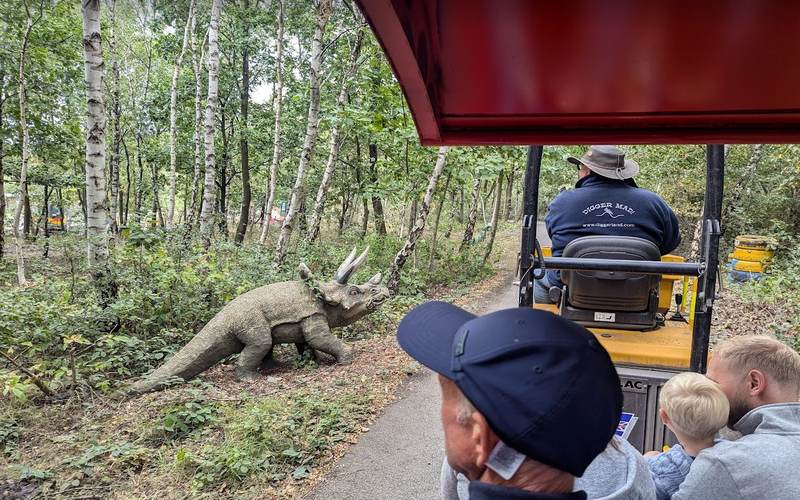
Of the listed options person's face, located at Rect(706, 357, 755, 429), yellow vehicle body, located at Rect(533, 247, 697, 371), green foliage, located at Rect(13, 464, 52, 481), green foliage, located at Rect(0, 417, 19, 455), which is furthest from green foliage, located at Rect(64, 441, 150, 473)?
person's face, located at Rect(706, 357, 755, 429)

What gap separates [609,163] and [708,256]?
2.59 feet

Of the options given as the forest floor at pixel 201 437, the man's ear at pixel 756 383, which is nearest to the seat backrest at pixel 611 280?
the man's ear at pixel 756 383

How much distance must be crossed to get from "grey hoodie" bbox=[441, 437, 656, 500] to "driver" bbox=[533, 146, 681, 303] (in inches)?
73.3

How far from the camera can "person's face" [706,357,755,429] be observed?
1.92 metres

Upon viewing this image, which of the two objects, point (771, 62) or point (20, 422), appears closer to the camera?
point (771, 62)

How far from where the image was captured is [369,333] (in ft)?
27.1

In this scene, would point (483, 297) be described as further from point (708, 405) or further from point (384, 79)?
point (708, 405)

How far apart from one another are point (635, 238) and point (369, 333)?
594 cm

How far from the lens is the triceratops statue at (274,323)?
607cm

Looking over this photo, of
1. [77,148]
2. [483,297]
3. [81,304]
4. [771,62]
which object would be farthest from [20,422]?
[77,148]

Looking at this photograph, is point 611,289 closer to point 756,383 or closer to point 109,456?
point 756,383

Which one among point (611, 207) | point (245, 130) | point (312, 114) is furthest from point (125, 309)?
point (245, 130)

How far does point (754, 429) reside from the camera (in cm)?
179

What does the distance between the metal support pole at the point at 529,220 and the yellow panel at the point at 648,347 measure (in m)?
0.23
